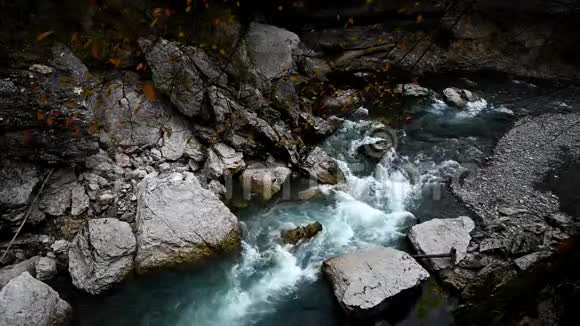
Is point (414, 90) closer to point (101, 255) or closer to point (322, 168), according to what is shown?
point (322, 168)

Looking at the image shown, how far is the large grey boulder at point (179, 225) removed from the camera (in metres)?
6.78

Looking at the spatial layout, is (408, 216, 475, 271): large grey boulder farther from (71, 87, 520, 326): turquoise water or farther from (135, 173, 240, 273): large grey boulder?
(135, 173, 240, 273): large grey boulder

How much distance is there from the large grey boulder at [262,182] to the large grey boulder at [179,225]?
3.49 feet

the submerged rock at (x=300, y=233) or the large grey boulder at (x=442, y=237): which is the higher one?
the large grey boulder at (x=442, y=237)

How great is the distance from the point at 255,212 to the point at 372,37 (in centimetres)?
868

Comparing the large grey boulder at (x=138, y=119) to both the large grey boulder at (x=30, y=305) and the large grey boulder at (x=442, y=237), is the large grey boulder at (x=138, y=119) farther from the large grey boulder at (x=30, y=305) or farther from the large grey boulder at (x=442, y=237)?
the large grey boulder at (x=442, y=237)

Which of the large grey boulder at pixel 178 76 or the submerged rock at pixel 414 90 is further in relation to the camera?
the submerged rock at pixel 414 90

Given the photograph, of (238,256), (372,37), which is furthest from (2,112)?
(372,37)

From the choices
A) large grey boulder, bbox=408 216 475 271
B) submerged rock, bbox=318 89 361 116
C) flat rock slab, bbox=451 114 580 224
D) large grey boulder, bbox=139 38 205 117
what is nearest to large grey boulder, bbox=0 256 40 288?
large grey boulder, bbox=139 38 205 117

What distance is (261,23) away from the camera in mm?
12469

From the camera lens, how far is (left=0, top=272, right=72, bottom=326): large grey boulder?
548 cm

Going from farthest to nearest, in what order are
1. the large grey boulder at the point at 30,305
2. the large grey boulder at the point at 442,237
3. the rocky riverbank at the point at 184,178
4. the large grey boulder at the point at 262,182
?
1. the large grey boulder at the point at 262,182
2. the large grey boulder at the point at 442,237
3. the rocky riverbank at the point at 184,178
4. the large grey boulder at the point at 30,305

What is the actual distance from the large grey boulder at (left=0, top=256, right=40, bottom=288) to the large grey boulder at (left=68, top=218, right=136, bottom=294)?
60 centimetres

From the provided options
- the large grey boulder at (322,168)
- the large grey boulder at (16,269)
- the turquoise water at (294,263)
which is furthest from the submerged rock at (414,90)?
the large grey boulder at (16,269)
